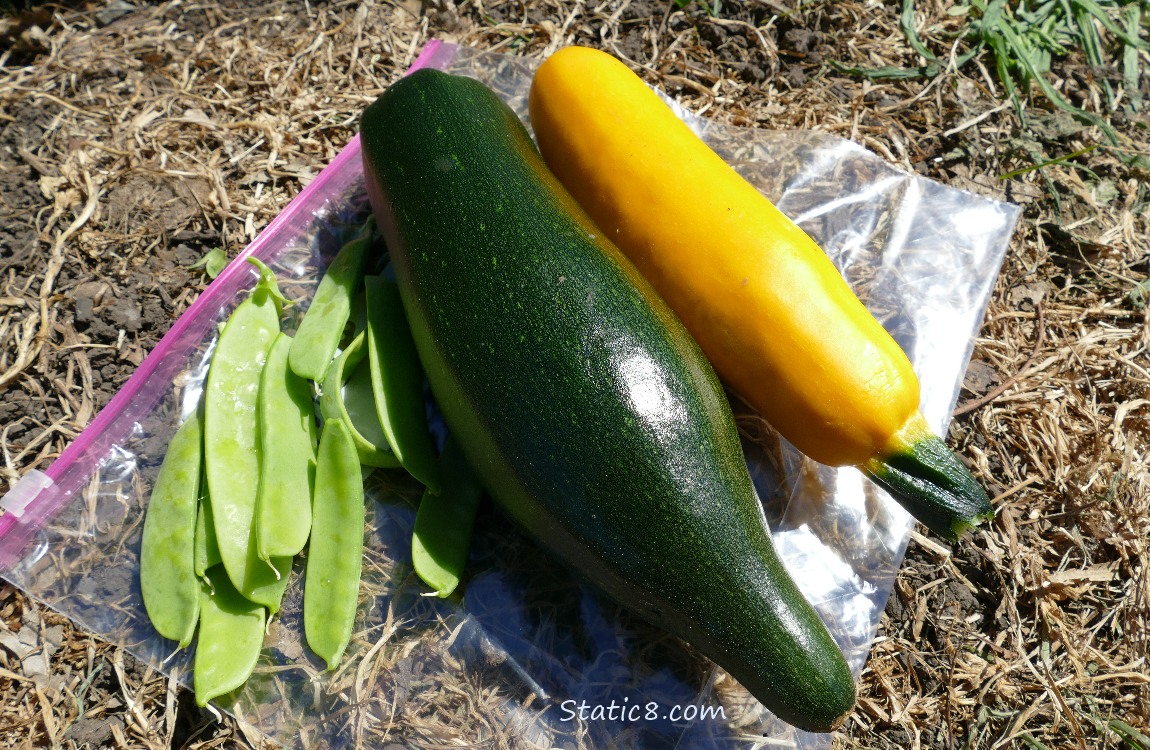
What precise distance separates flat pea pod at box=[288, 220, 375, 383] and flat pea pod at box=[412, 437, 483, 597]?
481 mm

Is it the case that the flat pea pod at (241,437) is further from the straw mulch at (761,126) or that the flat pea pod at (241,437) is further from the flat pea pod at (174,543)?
the straw mulch at (761,126)

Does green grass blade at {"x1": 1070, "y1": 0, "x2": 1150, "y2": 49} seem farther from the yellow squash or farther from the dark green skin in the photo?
the dark green skin

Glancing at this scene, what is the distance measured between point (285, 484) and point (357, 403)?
0.34 m

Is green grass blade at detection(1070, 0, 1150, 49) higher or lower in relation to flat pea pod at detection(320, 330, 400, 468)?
higher

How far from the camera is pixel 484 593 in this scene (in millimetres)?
2545

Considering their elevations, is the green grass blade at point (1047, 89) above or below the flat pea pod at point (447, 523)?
above

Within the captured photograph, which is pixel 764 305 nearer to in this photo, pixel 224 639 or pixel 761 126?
pixel 761 126

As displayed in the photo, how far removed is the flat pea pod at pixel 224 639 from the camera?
228 cm

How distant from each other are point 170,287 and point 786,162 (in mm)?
2356

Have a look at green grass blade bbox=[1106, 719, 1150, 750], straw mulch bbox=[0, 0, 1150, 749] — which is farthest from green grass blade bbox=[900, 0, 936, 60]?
green grass blade bbox=[1106, 719, 1150, 750]

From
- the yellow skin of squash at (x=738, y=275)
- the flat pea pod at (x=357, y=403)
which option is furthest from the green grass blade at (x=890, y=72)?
the flat pea pod at (x=357, y=403)

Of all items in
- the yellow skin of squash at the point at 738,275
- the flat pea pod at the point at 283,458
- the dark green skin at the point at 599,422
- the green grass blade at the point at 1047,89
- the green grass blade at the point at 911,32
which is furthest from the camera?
the green grass blade at the point at 911,32

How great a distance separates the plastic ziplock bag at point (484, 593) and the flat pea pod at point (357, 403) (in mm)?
174

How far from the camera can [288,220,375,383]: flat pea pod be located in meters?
2.56
